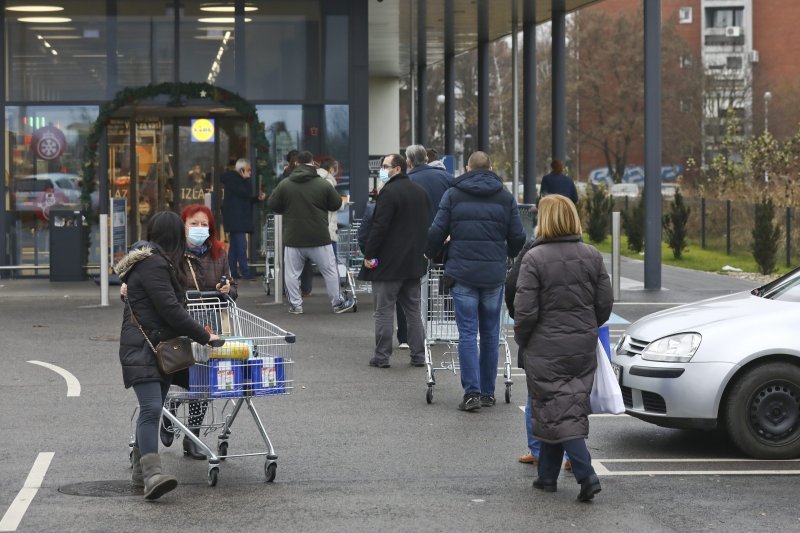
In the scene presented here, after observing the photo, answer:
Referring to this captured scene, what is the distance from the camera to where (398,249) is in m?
12.6

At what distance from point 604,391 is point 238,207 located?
14477 millimetres

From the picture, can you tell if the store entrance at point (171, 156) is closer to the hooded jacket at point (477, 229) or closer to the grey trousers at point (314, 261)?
the grey trousers at point (314, 261)

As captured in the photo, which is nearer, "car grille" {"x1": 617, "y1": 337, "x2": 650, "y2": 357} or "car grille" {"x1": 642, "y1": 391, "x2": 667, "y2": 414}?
"car grille" {"x1": 642, "y1": 391, "x2": 667, "y2": 414}

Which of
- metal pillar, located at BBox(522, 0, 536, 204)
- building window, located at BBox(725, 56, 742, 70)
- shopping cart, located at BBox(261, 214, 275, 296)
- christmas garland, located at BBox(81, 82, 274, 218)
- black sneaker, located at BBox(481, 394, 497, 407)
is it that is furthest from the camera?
building window, located at BBox(725, 56, 742, 70)

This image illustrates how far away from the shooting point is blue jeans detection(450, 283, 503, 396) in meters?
10.6

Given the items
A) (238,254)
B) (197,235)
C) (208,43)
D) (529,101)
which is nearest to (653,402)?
(197,235)

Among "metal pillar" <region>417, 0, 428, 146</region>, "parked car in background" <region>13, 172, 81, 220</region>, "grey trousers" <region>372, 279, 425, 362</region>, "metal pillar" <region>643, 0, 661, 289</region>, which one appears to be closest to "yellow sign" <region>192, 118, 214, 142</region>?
"parked car in background" <region>13, 172, 81, 220</region>

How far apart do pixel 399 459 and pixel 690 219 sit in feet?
87.5

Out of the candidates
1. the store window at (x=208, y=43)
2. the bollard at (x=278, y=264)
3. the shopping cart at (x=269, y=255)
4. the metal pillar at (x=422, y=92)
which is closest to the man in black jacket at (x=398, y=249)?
the bollard at (x=278, y=264)

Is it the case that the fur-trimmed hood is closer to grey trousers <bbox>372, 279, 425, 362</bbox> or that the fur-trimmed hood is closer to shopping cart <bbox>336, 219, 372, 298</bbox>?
grey trousers <bbox>372, 279, 425, 362</bbox>

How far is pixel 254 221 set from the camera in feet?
77.9

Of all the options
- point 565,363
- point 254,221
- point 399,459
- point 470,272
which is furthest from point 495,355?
point 254,221

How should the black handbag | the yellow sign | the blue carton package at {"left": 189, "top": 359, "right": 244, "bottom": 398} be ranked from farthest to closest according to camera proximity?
1. the yellow sign
2. the blue carton package at {"left": 189, "top": 359, "right": 244, "bottom": 398}
3. the black handbag

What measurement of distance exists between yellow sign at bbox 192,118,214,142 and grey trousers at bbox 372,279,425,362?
468 inches
